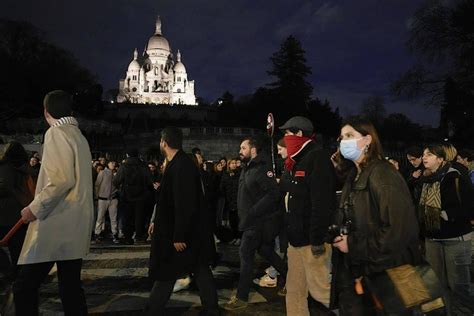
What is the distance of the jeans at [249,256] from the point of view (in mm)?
5066

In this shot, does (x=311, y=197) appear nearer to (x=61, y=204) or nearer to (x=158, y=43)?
(x=61, y=204)

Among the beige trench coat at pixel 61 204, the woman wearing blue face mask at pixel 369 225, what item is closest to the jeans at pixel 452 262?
the woman wearing blue face mask at pixel 369 225

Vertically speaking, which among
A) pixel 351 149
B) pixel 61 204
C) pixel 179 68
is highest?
pixel 179 68

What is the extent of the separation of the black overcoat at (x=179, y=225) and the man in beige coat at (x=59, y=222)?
69cm

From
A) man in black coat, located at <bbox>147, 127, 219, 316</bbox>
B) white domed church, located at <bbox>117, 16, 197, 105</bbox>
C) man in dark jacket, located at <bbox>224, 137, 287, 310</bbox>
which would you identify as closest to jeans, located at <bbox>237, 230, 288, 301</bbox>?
man in dark jacket, located at <bbox>224, 137, 287, 310</bbox>

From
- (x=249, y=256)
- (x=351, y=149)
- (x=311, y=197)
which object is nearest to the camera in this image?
(x=351, y=149)

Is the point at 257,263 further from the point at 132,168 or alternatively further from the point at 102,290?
the point at 132,168

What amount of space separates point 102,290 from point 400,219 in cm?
431

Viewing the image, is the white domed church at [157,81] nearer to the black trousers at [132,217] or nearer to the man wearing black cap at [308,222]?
the black trousers at [132,217]

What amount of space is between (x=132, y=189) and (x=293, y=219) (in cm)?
611

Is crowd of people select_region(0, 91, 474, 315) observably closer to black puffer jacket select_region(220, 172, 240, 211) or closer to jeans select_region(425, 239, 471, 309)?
jeans select_region(425, 239, 471, 309)

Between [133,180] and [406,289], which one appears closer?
[406,289]

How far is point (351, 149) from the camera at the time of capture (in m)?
3.07

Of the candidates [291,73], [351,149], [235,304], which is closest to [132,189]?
[235,304]
